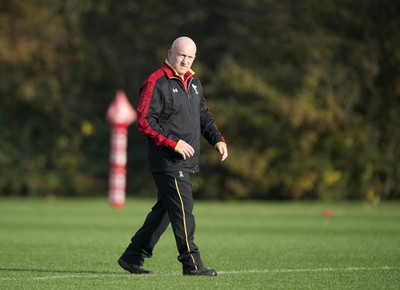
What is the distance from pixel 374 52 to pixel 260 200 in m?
5.71

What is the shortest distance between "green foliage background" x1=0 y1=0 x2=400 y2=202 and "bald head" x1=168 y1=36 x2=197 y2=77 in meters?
19.7

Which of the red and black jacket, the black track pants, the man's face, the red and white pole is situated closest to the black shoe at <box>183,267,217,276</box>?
the black track pants

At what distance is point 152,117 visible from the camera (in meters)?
8.29

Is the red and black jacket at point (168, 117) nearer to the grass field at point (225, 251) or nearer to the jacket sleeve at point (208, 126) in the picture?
the jacket sleeve at point (208, 126)

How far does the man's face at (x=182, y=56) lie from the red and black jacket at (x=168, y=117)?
2.5 inches

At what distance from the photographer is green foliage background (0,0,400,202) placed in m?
28.0

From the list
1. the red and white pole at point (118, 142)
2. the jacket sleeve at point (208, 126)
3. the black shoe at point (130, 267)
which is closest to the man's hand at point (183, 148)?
the jacket sleeve at point (208, 126)

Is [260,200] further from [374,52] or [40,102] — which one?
[40,102]

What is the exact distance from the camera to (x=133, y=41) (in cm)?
3238

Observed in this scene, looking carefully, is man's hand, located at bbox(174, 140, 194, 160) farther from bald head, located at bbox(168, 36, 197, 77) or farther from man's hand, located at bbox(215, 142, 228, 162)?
bald head, located at bbox(168, 36, 197, 77)

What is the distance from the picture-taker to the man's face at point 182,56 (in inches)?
329

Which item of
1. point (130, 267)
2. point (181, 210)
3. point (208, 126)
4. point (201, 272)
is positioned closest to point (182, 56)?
point (208, 126)

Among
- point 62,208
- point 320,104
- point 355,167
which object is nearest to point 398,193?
point 355,167

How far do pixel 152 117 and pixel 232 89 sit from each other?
69.1ft
